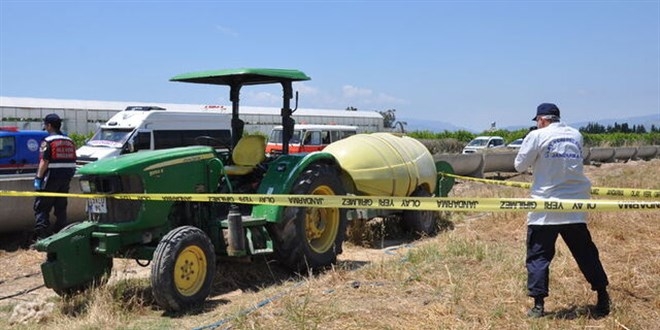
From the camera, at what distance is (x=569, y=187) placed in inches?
196

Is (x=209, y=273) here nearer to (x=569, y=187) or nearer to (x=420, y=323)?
(x=420, y=323)

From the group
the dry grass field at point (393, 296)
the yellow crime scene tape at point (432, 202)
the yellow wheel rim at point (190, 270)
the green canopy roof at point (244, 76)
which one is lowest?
the dry grass field at point (393, 296)

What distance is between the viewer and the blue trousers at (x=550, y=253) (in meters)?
4.89

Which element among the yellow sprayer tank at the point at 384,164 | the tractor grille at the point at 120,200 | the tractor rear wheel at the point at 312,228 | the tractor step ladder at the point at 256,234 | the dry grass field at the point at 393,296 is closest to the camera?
the dry grass field at the point at 393,296

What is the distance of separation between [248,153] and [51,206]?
3.07 meters

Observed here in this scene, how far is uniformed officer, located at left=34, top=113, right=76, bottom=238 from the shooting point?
837 centimetres

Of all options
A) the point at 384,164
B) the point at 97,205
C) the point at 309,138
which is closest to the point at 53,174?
the point at 97,205

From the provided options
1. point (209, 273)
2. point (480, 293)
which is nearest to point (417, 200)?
point (480, 293)

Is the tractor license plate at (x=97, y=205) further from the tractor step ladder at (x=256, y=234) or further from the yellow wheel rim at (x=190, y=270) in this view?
the tractor step ladder at (x=256, y=234)

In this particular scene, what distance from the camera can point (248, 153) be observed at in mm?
7156

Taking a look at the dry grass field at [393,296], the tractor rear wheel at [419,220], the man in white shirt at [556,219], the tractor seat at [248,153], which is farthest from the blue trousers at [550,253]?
the tractor rear wheel at [419,220]

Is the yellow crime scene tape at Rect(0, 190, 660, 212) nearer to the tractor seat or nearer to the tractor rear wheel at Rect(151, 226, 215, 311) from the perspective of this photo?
the tractor rear wheel at Rect(151, 226, 215, 311)

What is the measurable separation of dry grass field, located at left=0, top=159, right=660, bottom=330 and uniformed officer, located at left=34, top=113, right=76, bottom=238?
638 mm

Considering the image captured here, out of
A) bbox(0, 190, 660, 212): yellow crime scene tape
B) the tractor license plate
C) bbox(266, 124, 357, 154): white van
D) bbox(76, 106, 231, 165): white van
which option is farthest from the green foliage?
the tractor license plate
